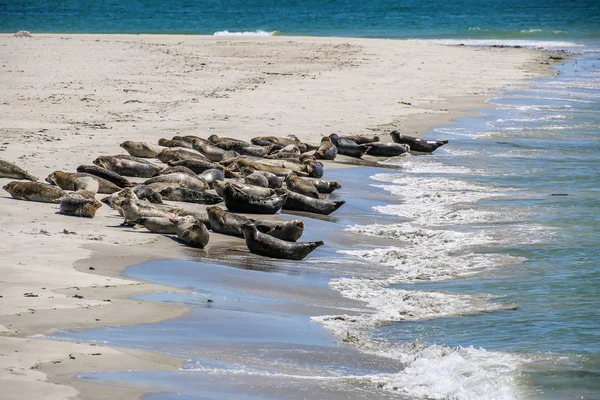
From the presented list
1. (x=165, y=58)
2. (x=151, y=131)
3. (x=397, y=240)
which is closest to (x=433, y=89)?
(x=165, y=58)

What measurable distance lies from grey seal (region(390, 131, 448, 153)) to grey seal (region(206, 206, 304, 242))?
5.95 m

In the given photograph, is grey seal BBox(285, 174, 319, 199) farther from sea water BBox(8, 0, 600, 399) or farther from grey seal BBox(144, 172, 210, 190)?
grey seal BBox(144, 172, 210, 190)

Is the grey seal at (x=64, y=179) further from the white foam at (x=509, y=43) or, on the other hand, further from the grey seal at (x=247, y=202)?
the white foam at (x=509, y=43)

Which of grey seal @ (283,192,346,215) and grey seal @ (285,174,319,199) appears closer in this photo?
grey seal @ (283,192,346,215)

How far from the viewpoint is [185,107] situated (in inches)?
630

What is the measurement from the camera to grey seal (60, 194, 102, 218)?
8.33m

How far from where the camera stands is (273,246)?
7.86m

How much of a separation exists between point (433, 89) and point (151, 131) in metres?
9.88

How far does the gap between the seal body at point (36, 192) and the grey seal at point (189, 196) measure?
101 cm

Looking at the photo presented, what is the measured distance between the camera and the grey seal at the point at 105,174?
9.71 meters

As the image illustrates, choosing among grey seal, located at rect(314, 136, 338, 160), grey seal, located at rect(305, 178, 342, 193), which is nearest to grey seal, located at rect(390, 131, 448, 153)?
grey seal, located at rect(314, 136, 338, 160)

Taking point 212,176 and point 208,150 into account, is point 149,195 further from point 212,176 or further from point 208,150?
point 208,150

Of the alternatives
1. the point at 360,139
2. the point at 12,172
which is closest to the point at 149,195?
the point at 12,172

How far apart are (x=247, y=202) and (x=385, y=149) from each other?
4.81 metres
